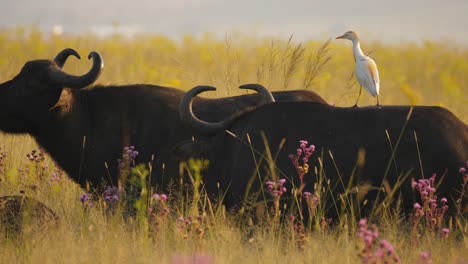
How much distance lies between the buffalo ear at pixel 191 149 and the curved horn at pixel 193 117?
0.47 ft

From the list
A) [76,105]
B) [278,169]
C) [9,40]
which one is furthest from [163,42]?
[278,169]

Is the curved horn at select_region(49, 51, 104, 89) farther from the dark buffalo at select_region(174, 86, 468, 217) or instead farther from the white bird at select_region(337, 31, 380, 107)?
the white bird at select_region(337, 31, 380, 107)

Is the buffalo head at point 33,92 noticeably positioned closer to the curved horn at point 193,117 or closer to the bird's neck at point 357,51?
the curved horn at point 193,117

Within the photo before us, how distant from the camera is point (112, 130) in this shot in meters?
8.51

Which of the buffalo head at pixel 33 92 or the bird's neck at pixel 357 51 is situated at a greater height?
the bird's neck at pixel 357 51

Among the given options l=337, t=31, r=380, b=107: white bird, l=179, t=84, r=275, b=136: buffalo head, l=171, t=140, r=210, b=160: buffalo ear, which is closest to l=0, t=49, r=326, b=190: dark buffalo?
l=171, t=140, r=210, b=160: buffalo ear

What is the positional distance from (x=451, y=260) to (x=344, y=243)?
0.75 meters

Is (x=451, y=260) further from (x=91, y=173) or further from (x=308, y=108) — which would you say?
(x=91, y=173)

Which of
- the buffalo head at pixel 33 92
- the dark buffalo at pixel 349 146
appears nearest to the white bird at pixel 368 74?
the dark buffalo at pixel 349 146

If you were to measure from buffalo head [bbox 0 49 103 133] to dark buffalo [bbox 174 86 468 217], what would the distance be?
5.13 ft

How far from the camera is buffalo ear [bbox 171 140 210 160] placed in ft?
24.1

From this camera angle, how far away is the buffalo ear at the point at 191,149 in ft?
24.1

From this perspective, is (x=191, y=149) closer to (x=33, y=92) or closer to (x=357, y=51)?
(x=33, y=92)

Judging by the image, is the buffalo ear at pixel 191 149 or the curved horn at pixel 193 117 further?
the buffalo ear at pixel 191 149
